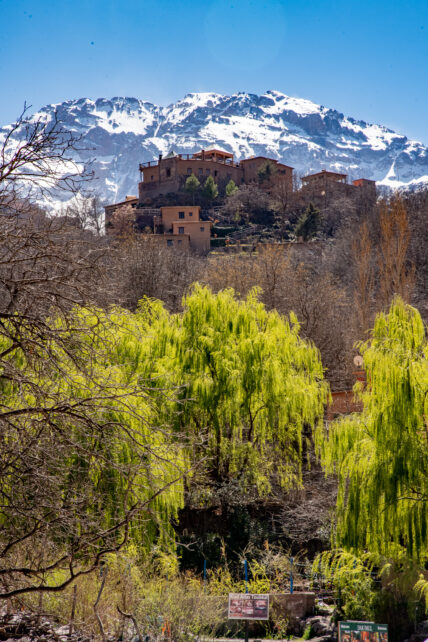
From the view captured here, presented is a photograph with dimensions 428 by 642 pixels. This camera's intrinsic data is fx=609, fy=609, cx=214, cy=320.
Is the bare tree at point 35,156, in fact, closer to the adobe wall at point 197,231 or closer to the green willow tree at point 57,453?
the green willow tree at point 57,453

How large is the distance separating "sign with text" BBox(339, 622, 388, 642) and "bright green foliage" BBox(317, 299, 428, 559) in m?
3.27

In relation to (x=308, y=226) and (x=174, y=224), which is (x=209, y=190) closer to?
Result: (x=174, y=224)

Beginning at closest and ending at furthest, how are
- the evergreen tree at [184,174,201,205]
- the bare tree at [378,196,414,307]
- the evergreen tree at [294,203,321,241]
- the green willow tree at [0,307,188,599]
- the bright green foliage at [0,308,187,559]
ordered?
the green willow tree at [0,307,188,599]
the bright green foliage at [0,308,187,559]
the bare tree at [378,196,414,307]
the evergreen tree at [294,203,321,241]
the evergreen tree at [184,174,201,205]

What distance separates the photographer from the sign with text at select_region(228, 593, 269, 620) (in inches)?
397

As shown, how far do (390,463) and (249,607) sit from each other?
4.30m

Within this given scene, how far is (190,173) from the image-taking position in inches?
3728

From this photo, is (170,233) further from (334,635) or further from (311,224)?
(334,635)

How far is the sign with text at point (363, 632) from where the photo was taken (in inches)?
360

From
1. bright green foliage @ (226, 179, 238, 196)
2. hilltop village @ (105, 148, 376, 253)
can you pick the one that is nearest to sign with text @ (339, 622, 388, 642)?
hilltop village @ (105, 148, 376, 253)

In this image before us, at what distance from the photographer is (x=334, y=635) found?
1320 centimetres

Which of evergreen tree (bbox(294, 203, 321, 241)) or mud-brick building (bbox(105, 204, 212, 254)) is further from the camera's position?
mud-brick building (bbox(105, 204, 212, 254))

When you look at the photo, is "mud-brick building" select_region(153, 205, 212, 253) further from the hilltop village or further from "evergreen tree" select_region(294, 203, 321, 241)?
"evergreen tree" select_region(294, 203, 321, 241)

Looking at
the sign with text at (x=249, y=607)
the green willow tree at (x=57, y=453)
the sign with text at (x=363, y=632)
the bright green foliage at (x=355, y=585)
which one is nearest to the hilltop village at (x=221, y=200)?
the bright green foliage at (x=355, y=585)

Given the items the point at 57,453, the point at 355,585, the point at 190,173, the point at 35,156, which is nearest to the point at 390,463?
the point at 355,585
